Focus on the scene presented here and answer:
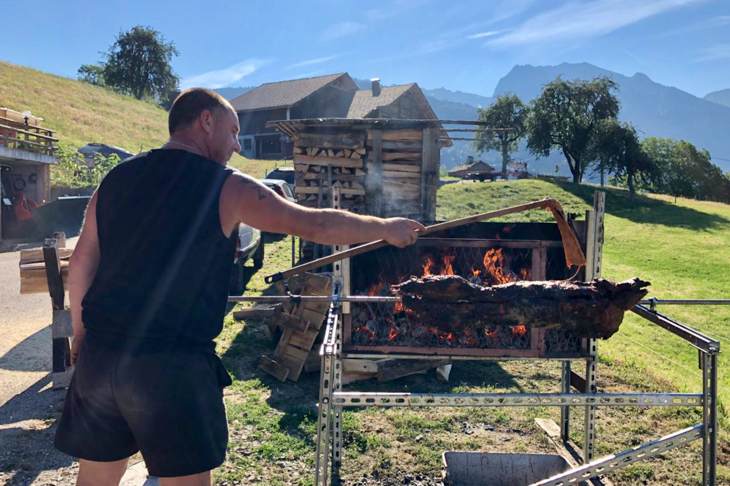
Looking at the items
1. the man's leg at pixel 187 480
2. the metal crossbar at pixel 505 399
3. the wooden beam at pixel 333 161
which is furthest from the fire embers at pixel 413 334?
the wooden beam at pixel 333 161

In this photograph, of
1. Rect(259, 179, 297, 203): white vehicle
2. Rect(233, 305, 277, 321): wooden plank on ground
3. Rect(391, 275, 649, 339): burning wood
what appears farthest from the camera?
Rect(259, 179, 297, 203): white vehicle

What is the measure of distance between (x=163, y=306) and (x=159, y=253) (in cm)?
24

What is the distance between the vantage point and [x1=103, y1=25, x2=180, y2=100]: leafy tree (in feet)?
200

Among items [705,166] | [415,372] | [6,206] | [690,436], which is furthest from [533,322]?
[705,166]

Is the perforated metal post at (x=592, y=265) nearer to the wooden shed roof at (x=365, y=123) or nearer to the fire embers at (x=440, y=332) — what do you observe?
the fire embers at (x=440, y=332)

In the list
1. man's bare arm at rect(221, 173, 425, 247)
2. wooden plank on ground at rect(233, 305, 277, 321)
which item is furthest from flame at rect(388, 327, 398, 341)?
wooden plank on ground at rect(233, 305, 277, 321)

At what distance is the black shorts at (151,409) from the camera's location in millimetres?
2152

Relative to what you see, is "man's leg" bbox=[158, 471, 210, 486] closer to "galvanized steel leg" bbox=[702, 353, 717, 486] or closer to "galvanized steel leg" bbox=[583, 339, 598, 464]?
"galvanized steel leg" bbox=[702, 353, 717, 486]

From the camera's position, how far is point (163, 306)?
217cm

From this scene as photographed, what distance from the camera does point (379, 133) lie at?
36.3 ft

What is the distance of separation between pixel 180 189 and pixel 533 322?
8.13 ft

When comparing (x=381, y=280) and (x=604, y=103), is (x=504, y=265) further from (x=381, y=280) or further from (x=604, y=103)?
(x=604, y=103)

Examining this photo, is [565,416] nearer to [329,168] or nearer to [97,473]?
[97,473]

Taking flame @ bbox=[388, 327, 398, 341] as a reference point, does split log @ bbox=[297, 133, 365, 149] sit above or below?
above
